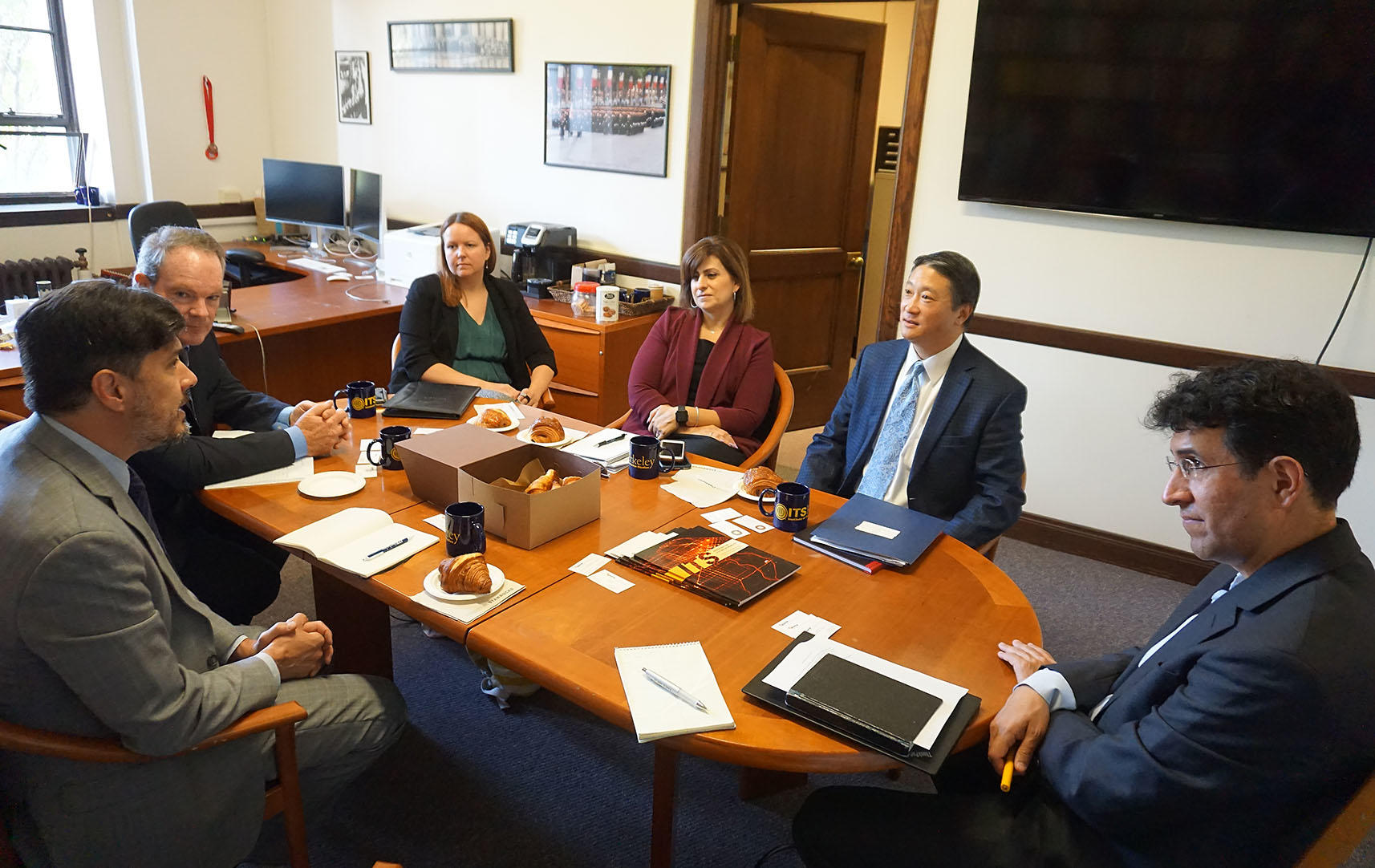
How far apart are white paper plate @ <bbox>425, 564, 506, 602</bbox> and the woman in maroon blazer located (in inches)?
47.3

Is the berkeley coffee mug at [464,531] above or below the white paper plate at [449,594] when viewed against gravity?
above

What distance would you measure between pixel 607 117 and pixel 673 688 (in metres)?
3.53

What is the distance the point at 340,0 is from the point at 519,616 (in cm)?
484

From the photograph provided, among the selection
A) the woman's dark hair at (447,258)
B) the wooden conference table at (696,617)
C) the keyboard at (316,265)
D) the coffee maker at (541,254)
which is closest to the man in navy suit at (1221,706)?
the wooden conference table at (696,617)

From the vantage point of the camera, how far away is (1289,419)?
1.16m

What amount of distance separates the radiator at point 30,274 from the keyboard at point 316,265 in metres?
1.07

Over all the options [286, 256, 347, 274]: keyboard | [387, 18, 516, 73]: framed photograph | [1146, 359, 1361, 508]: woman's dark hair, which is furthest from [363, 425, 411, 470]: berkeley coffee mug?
[387, 18, 516, 73]: framed photograph

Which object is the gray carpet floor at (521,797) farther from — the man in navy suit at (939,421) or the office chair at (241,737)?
the man in navy suit at (939,421)

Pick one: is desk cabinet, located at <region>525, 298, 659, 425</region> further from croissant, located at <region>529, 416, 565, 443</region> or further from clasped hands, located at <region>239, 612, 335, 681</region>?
clasped hands, located at <region>239, 612, 335, 681</region>

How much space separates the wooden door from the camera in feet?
13.1

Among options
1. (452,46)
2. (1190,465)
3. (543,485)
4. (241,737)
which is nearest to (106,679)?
(241,737)

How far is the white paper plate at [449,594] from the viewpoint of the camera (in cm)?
150

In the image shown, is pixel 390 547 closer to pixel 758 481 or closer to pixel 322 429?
pixel 322 429

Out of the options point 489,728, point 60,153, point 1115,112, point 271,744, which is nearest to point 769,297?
point 1115,112
